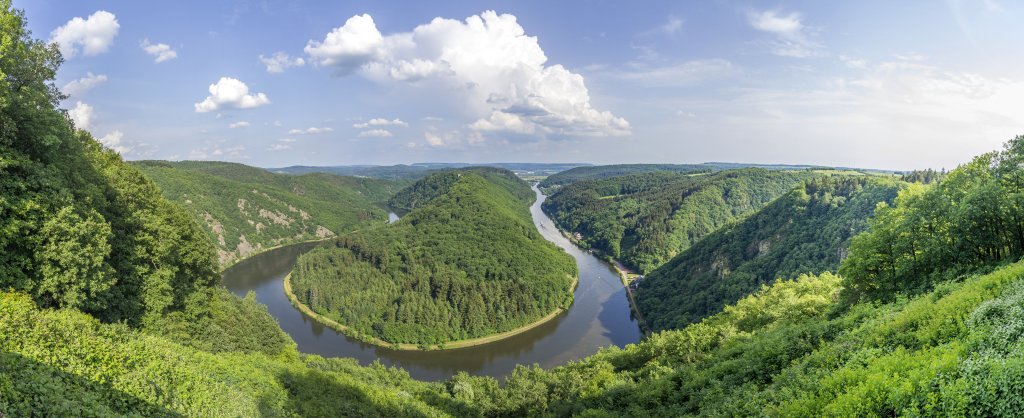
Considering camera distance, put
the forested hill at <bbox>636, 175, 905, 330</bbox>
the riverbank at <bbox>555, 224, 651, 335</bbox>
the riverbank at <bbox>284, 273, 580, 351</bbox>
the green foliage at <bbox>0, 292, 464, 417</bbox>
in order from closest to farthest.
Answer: the green foliage at <bbox>0, 292, 464, 417</bbox> → the forested hill at <bbox>636, 175, 905, 330</bbox> → the riverbank at <bbox>284, 273, 580, 351</bbox> → the riverbank at <bbox>555, 224, 651, 335</bbox>

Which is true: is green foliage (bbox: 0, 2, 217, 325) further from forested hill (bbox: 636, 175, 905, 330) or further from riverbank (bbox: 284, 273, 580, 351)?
forested hill (bbox: 636, 175, 905, 330)

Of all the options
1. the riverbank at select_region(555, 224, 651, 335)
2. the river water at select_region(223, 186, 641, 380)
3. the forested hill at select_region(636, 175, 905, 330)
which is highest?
the forested hill at select_region(636, 175, 905, 330)

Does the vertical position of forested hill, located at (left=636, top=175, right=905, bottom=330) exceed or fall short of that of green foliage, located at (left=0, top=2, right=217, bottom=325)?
it falls short

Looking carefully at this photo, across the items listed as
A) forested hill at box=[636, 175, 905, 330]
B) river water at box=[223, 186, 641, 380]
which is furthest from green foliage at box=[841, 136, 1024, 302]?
forested hill at box=[636, 175, 905, 330]

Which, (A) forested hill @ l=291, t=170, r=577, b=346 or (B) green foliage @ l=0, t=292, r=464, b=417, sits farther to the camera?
(A) forested hill @ l=291, t=170, r=577, b=346

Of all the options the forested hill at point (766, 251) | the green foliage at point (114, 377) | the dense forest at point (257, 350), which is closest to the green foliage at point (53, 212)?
the dense forest at point (257, 350)

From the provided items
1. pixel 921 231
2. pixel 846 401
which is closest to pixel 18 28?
pixel 846 401

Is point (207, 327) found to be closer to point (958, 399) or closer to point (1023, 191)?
point (958, 399)
